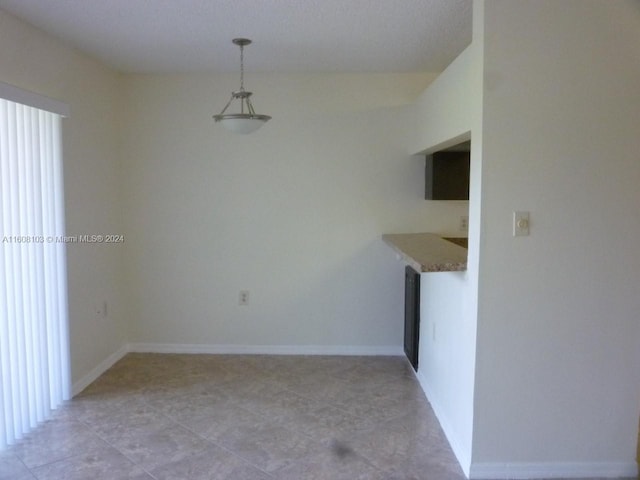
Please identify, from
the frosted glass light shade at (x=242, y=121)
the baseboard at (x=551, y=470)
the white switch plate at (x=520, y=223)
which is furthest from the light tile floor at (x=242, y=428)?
the frosted glass light shade at (x=242, y=121)

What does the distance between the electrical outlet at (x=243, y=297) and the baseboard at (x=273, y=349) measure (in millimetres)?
379

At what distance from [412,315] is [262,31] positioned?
2247 millimetres

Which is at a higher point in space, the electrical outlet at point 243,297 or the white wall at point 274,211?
the white wall at point 274,211

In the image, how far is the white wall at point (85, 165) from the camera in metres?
3.05

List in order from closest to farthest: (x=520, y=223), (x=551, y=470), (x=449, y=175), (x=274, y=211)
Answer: (x=520, y=223), (x=551, y=470), (x=449, y=175), (x=274, y=211)

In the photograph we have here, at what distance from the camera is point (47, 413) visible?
3.31 meters

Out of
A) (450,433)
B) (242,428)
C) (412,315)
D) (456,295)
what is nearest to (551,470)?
(450,433)

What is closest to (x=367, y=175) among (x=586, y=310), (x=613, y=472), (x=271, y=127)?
(x=271, y=127)

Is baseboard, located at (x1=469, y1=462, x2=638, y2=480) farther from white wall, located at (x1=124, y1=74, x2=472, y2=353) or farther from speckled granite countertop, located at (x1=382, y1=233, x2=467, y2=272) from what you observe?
white wall, located at (x1=124, y1=74, x2=472, y2=353)

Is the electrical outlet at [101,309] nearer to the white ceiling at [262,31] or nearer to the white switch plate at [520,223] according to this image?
the white ceiling at [262,31]

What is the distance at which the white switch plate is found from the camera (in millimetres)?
2494

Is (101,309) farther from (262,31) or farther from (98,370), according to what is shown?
(262,31)

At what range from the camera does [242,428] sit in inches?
125

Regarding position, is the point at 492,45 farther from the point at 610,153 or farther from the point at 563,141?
the point at 610,153
